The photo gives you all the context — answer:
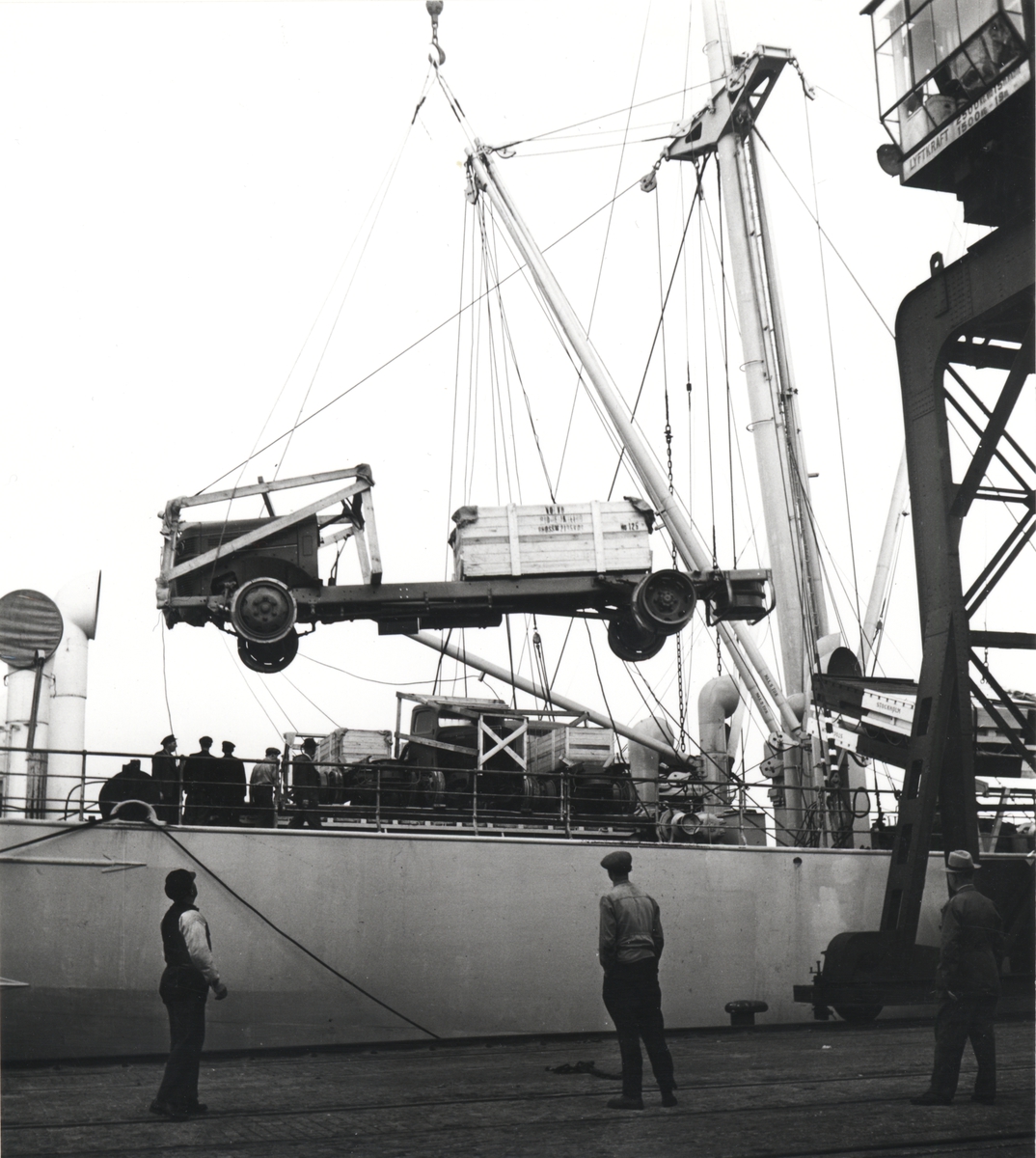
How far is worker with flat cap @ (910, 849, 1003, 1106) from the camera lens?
8.93 meters

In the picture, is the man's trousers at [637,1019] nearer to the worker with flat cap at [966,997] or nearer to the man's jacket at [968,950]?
the worker with flat cap at [966,997]

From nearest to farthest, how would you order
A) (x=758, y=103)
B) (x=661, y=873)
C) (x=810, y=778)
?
(x=661, y=873) < (x=810, y=778) < (x=758, y=103)

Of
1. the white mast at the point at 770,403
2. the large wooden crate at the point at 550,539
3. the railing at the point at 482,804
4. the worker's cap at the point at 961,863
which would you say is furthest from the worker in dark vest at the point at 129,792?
the white mast at the point at 770,403

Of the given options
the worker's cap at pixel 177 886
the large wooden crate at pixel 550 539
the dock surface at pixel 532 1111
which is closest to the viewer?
the dock surface at pixel 532 1111

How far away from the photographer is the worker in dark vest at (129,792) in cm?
1559

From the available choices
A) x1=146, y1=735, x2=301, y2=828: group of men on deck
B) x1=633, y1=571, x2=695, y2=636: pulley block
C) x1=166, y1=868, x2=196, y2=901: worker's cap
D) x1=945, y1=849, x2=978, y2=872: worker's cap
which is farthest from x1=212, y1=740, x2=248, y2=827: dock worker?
x1=945, y1=849, x2=978, y2=872: worker's cap

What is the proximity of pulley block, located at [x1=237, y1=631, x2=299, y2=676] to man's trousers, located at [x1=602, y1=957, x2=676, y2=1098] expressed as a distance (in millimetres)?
9571

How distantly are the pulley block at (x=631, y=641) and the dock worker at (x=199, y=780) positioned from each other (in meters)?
6.10

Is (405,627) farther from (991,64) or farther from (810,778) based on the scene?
(991,64)

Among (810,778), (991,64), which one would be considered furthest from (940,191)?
(810,778)

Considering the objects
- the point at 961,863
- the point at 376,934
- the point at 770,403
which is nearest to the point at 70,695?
the point at 376,934

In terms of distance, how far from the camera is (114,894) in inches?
598

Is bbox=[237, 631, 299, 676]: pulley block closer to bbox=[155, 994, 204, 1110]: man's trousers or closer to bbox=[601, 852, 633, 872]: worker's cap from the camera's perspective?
bbox=[155, 994, 204, 1110]: man's trousers

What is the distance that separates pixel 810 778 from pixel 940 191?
33.9ft
